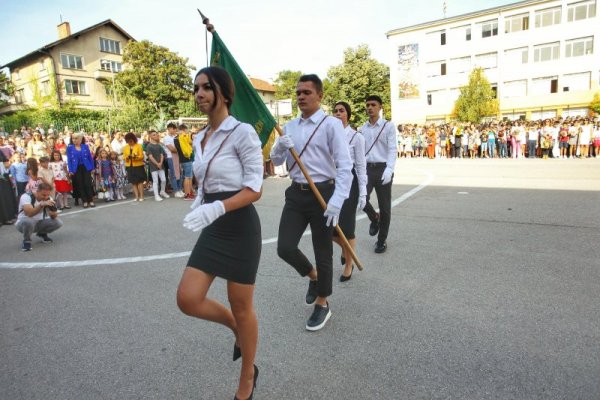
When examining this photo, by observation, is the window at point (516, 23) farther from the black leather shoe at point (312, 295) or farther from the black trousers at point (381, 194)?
the black leather shoe at point (312, 295)

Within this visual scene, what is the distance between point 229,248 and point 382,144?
354 cm

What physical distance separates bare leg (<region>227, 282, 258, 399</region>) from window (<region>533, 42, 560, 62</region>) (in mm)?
47278

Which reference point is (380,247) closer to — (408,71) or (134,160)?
(134,160)

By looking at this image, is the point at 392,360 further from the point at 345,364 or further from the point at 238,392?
the point at 238,392

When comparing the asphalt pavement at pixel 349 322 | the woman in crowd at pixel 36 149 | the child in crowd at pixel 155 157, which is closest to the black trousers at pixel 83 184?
the woman in crowd at pixel 36 149

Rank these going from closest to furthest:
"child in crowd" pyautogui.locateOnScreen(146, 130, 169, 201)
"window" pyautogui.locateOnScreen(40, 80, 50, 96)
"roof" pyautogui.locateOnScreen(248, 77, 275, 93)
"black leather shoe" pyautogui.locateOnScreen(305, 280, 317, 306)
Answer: "black leather shoe" pyautogui.locateOnScreen(305, 280, 317, 306) < "child in crowd" pyautogui.locateOnScreen(146, 130, 169, 201) < "window" pyautogui.locateOnScreen(40, 80, 50, 96) < "roof" pyautogui.locateOnScreen(248, 77, 275, 93)

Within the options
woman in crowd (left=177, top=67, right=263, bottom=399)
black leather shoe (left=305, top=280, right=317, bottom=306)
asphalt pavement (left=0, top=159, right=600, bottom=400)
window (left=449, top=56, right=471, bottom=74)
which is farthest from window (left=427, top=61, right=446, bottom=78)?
woman in crowd (left=177, top=67, right=263, bottom=399)

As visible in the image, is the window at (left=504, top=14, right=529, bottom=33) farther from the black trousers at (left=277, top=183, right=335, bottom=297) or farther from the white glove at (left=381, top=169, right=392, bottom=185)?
the black trousers at (left=277, top=183, right=335, bottom=297)

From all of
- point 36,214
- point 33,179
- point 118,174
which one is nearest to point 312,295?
point 36,214

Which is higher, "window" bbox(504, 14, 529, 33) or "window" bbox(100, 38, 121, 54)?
"window" bbox(100, 38, 121, 54)

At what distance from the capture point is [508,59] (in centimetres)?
4172

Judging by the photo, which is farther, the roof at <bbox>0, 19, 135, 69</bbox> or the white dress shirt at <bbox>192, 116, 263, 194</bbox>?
the roof at <bbox>0, 19, 135, 69</bbox>

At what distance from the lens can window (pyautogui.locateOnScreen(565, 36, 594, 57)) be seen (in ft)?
124

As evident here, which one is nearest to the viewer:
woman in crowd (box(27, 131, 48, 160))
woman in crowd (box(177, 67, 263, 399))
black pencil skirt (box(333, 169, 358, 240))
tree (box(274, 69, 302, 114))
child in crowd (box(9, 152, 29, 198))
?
woman in crowd (box(177, 67, 263, 399))
